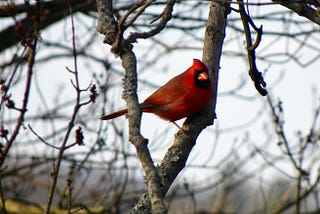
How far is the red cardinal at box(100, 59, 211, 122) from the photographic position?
355cm

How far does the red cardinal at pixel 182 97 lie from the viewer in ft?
11.6

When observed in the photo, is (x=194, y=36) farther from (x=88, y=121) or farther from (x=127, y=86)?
(x=127, y=86)

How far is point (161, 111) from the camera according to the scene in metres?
4.36

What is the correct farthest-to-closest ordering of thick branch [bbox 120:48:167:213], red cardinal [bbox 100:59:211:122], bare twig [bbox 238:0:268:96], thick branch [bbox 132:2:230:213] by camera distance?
red cardinal [bbox 100:59:211:122], thick branch [bbox 132:2:230:213], bare twig [bbox 238:0:268:96], thick branch [bbox 120:48:167:213]

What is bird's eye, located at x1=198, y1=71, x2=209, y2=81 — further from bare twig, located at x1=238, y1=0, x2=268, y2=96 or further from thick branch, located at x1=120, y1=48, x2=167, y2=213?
thick branch, located at x1=120, y1=48, x2=167, y2=213

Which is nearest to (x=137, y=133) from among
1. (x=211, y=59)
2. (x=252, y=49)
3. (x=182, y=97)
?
(x=252, y=49)

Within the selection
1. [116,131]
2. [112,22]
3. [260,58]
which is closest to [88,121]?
[116,131]

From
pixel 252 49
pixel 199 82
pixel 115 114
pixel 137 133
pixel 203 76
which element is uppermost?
pixel 115 114

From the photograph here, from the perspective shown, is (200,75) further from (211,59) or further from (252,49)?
(252,49)

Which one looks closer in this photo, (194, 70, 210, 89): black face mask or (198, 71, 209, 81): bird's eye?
(198, 71, 209, 81): bird's eye

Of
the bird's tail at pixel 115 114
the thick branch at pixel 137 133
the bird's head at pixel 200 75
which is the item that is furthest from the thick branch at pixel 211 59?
the bird's tail at pixel 115 114

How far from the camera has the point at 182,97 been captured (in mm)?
4094

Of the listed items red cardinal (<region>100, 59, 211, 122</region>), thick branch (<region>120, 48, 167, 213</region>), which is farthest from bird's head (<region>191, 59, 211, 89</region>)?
thick branch (<region>120, 48, 167, 213</region>)

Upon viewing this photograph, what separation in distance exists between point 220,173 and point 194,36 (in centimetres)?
152
